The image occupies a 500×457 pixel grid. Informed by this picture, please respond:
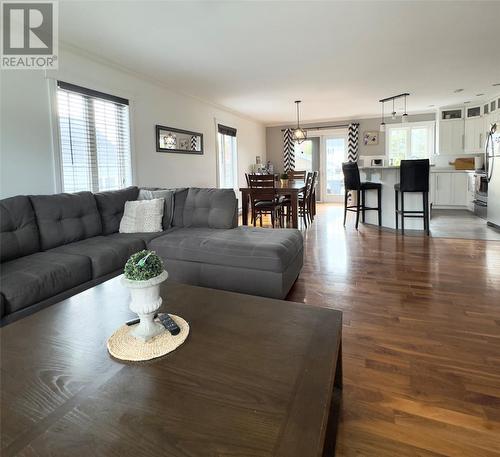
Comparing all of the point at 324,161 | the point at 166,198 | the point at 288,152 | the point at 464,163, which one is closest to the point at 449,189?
the point at 464,163

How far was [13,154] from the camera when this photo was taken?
124 inches

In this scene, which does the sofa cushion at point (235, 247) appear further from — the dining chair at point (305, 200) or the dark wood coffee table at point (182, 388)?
the dining chair at point (305, 200)

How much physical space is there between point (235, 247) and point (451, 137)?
738cm

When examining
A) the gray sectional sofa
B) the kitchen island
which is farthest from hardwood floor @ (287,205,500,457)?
the kitchen island

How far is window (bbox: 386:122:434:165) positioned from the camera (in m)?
8.52

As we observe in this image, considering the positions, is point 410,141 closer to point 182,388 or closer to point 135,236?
point 135,236

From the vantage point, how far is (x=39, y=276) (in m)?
2.16

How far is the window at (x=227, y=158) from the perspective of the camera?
23.4 feet

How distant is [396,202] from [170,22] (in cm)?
428

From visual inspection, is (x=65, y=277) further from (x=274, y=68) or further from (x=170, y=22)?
(x=274, y=68)

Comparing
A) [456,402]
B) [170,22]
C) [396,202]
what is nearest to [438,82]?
[396,202]

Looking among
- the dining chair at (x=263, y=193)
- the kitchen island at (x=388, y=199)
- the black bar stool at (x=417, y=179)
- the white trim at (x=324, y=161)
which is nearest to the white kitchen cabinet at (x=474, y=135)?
the white trim at (x=324, y=161)

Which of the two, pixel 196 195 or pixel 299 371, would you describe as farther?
pixel 196 195

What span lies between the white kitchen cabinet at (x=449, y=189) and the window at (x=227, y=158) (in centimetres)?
469
